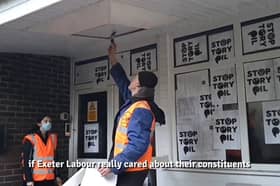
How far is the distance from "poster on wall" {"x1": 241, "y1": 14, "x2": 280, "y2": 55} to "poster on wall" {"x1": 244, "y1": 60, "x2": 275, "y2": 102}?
155mm

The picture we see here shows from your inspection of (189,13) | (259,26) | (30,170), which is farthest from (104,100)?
(259,26)

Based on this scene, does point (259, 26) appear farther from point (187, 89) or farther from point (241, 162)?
point (241, 162)

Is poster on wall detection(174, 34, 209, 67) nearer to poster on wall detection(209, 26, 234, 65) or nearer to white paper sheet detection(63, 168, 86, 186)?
poster on wall detection(209, 26, 234, 65)

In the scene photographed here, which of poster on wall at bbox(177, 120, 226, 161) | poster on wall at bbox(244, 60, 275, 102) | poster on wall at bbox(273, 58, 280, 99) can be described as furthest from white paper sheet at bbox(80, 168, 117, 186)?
poster on wall at bbox(273, 58, 280, 99)

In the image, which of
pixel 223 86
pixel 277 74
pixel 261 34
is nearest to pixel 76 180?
Result: pixel 223 86

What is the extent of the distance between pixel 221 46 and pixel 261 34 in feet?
1.46

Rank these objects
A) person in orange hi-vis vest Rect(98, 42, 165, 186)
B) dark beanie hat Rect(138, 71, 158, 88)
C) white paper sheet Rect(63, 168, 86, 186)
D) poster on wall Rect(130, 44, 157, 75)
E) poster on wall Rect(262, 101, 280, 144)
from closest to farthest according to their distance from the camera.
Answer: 1. person in orange hi-vis vest Rect(98, 42, 165, 186)
2. white paper sheet Rect(63, 168, 86, 186)
3. dark beanie hat Rect(138, 71, 158, 88)
4. poster on wall Rect(262, 101, 280, 144)
5. poster on wall Rect(130, 44, 157, 75)

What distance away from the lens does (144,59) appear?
4.46 metres

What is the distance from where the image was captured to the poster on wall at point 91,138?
4.98 metres

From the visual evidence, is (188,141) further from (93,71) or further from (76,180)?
(93,71)

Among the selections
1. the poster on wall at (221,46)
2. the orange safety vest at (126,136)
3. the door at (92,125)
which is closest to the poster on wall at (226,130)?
the poster on wall at (221,46)

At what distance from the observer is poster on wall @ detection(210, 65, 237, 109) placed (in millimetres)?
3480

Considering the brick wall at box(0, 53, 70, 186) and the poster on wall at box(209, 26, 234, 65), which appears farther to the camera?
the brick wall at box(0, 53, 70, 186)

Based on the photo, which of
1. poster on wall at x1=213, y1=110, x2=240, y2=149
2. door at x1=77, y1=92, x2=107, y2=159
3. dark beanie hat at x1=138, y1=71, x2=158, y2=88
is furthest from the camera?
door at x1=77, y1=92, x2=107, y2=159
